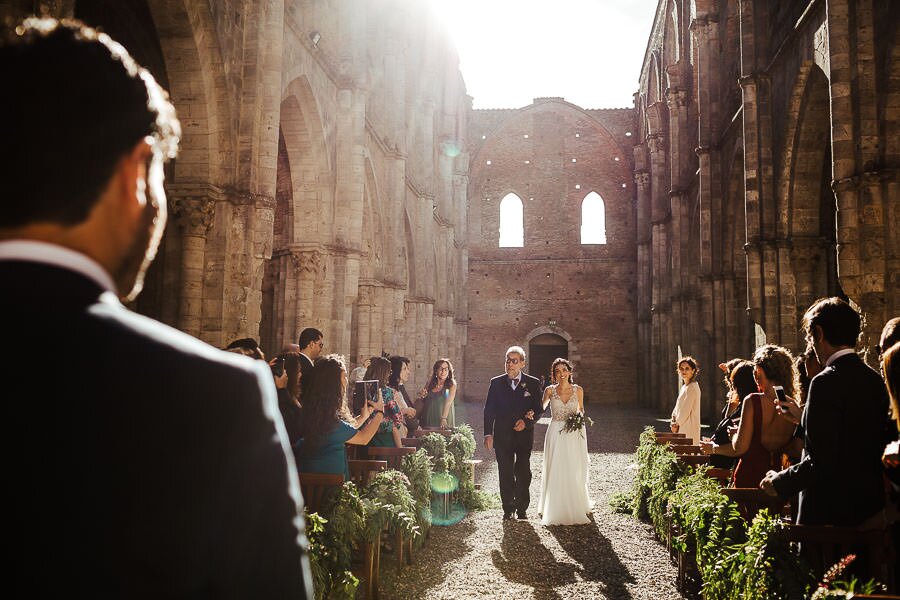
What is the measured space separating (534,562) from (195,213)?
18.0 feet

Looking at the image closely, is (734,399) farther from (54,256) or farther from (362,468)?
(54,256)

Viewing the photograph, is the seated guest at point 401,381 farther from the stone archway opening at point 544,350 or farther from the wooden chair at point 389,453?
the stone archway opening at point 544,350

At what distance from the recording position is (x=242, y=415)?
785mm

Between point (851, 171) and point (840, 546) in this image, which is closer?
point (840, 546)

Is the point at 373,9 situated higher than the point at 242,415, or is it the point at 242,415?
the point at 373,9

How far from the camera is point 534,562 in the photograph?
6.04m

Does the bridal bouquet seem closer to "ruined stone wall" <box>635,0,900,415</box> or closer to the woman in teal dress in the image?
the woman in teal dress

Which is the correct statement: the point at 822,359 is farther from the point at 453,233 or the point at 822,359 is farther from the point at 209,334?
the point at 453,233

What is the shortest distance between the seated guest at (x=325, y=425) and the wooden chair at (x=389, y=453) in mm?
1821

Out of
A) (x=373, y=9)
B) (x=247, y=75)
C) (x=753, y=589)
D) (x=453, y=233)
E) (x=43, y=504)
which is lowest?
(x=753, y=589)

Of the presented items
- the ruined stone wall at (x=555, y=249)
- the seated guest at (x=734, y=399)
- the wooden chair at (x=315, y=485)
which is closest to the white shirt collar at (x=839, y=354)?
the seated guest at (x=734, y=399)

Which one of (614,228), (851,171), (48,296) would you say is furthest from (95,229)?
(614,228)

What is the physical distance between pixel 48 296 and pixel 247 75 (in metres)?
9.06

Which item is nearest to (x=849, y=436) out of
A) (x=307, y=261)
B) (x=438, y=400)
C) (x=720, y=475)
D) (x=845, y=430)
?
(x=845, y=430)
